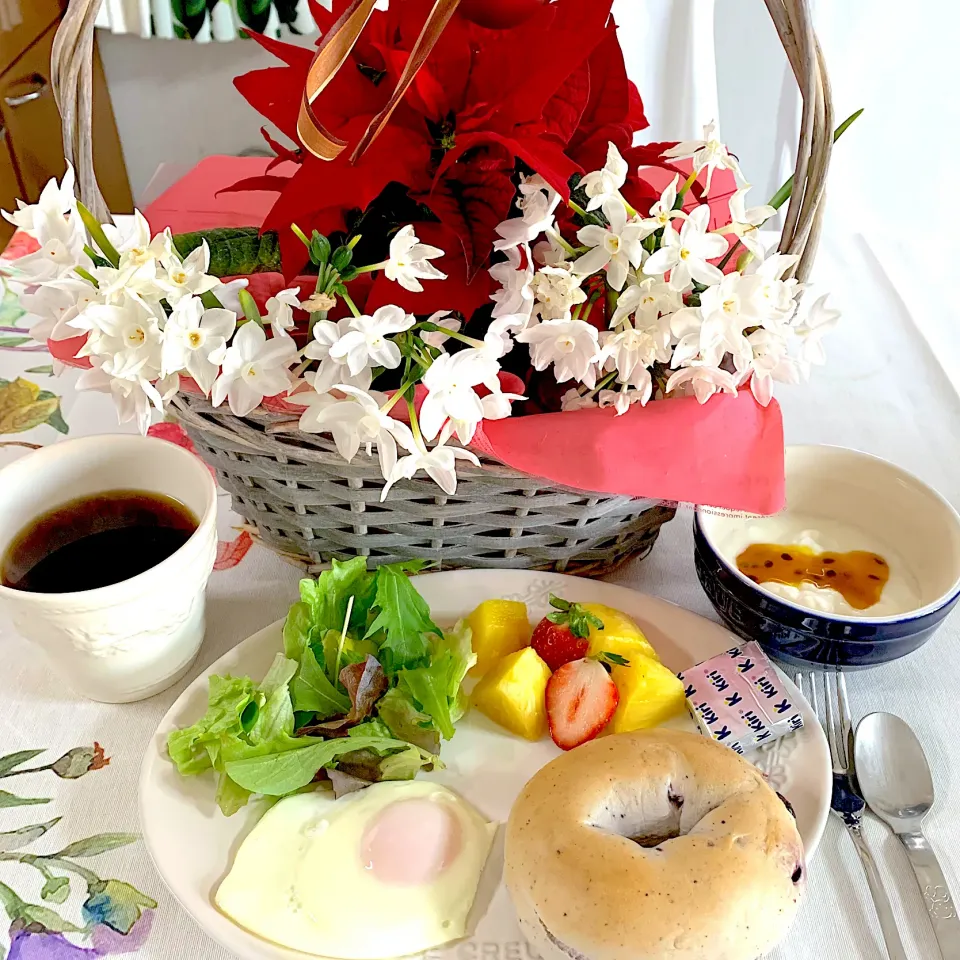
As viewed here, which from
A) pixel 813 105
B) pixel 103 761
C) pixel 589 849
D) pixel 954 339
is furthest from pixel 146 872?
pixel 954 339

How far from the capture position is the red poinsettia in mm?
470

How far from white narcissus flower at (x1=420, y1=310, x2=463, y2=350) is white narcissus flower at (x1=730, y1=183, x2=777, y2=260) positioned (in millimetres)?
160

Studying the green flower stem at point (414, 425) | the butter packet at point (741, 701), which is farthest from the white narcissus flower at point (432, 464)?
the butter packet at point (741, 701)

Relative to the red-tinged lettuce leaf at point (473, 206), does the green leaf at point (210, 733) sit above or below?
below

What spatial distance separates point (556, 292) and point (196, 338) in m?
0.18

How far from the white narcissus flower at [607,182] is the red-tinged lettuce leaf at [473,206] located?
0.14 ft

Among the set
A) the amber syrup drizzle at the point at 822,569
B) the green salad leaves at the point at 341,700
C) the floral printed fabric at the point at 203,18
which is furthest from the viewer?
the floral printed fabric at the point at 203,18

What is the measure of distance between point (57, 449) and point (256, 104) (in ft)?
Answer: 0.86

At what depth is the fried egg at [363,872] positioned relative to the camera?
0.46 meters

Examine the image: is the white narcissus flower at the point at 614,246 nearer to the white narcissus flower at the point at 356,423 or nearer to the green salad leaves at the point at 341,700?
the white narcissus flower at the point at 356,423

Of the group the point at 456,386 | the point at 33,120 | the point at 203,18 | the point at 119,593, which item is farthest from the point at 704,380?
the point at 33,120

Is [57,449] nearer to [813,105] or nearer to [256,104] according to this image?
[256,104]

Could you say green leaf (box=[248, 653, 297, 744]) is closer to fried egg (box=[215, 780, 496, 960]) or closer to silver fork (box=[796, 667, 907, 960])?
fried egg (box=[215, 780, 496, 960])

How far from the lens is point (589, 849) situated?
0.44 m
